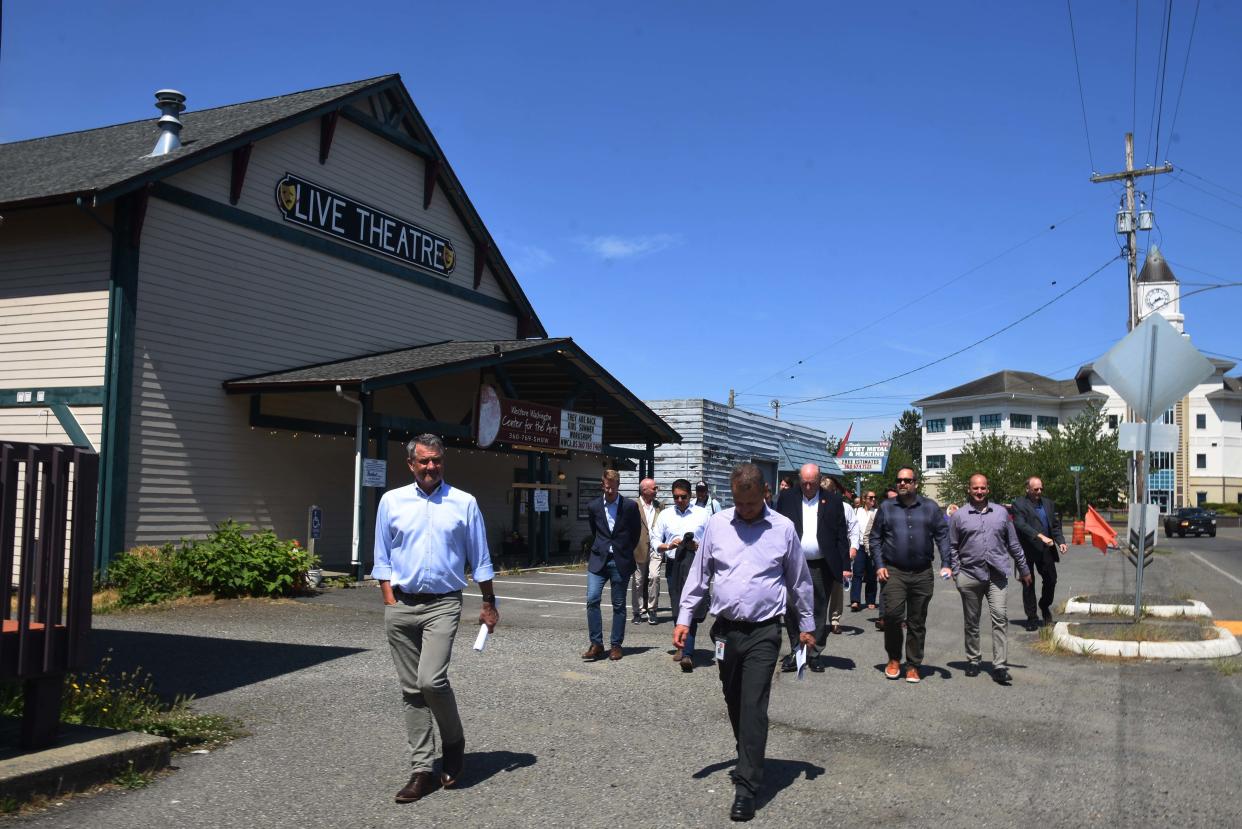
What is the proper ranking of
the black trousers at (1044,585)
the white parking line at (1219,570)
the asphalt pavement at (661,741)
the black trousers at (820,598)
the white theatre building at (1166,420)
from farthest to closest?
the white theatre building at (1166,420) → the white parking line at (1219,570) → the black trousers at (1044,585) → the black trousers at (820,598) → the asphalt pavement at (661,741)

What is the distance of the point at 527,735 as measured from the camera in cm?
691

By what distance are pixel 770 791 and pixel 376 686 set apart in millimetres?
3921

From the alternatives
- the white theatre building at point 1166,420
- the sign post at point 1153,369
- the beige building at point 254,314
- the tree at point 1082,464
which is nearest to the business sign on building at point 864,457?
the beige building at point 254,314

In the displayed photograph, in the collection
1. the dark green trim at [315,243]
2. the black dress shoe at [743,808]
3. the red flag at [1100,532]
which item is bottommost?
the black dress shoe at [743,808]

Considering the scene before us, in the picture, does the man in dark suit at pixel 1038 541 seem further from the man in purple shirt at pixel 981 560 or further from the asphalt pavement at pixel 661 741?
the man in purple shirt at pixel 981 560

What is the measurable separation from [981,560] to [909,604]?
2.71 feet

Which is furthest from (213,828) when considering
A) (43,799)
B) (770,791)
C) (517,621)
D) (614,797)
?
(517,621)

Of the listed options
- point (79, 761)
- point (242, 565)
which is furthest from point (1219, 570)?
point (79, 761)

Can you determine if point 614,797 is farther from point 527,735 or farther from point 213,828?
point 213,828

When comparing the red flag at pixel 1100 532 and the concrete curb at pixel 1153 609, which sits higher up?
the red flag at pixel 1100 532

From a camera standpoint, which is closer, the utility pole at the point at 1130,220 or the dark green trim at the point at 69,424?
the dark green trim at the point at 69,424

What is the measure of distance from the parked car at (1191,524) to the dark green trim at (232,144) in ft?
145

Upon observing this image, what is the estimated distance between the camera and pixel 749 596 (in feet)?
18.5

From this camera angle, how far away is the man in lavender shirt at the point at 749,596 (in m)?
5.48
